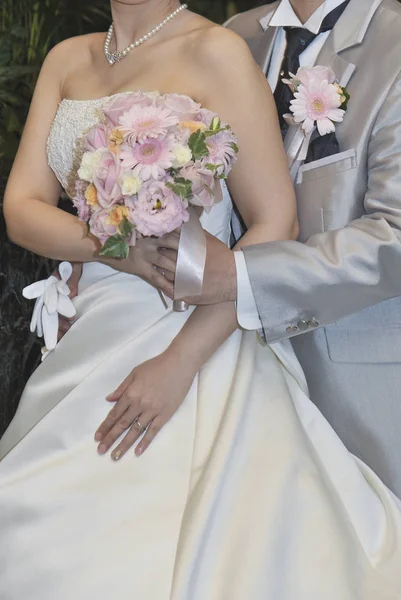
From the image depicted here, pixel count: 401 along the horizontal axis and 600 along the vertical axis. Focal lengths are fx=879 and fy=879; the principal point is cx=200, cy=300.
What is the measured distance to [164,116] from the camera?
5.42 feet

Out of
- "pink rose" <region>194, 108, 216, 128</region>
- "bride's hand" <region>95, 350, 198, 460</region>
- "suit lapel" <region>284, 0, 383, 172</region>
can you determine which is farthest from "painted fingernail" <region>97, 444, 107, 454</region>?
"suit lapel" <region>284, 0, 383, 172</region>

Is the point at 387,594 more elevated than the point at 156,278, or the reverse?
the point at 156,278

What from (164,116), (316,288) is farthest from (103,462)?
(164,116)

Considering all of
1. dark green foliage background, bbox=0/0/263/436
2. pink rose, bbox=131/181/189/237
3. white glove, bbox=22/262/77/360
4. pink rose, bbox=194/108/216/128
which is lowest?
dark green foliage background, bbox=0/0/263/436

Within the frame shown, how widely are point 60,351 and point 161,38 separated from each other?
30.8 inches

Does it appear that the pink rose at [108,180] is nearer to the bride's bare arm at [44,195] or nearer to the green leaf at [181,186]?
the green leaf at [181,186]

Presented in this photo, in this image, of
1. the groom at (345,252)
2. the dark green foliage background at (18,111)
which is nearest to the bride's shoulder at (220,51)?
the groom at (345,252)

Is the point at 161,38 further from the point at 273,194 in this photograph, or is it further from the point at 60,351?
the point at 60,351

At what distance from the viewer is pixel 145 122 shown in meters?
1.64

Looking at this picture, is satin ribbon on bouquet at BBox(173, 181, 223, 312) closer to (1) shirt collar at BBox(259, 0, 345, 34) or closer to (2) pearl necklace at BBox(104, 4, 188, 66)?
(2) pearl necklace at BBox(104, 4, 188, 66)

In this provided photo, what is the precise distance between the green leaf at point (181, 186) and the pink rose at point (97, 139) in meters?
0.17

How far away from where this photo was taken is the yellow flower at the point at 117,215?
1.64 meters

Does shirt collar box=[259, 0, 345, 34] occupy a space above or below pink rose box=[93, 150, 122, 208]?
above

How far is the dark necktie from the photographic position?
2180 millimetres
